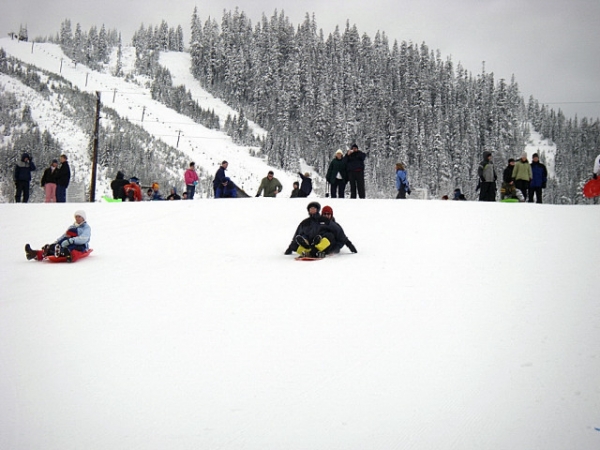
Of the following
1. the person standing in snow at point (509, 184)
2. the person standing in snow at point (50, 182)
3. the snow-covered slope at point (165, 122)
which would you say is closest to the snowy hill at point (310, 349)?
the person standing in snow at point (509, 184)

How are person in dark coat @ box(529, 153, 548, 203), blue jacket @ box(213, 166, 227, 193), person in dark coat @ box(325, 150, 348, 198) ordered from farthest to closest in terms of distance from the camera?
blue jacket @ box(213, 166, 227, 193) → person in dark coat @ box(325, 150, 348, 198) → person in dark coat @ box(529, 153, 548, 203)

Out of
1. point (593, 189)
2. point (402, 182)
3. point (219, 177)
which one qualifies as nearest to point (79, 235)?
point (219, 177)

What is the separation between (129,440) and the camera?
11.6 feet

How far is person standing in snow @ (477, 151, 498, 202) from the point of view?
670 inches

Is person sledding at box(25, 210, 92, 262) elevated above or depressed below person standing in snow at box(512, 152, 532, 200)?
below

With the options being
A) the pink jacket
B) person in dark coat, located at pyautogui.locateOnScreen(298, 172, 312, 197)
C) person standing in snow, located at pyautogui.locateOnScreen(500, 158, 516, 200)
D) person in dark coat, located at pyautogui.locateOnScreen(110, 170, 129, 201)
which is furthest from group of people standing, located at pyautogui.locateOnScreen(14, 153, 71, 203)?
person standing in snow, located at pyautogui.locateOnScreen(500, 158, 516, 200)

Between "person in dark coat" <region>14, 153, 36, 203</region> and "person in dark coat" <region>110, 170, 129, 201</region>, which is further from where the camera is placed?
"person in dark coat" <region>110, 170, 129, 201</region>

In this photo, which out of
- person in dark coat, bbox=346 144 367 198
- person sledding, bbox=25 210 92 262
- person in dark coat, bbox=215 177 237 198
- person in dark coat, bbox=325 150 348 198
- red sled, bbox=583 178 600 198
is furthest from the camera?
person in dark coat, bbox=215 177 237 198

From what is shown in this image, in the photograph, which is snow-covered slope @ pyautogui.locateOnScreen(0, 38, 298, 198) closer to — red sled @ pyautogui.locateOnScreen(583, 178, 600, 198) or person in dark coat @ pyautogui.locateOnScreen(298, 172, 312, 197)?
person in dark coat @ pyautogui.locateOnScreen(298, 172, 312, 197)

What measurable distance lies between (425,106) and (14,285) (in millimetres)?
83251

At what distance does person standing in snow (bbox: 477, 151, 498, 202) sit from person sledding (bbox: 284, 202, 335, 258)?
8617 mm

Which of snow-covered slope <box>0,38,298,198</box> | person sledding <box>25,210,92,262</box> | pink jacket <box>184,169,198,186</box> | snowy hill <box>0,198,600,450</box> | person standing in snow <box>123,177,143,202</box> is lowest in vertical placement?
snowy hill <box>0,198,600,450</box>

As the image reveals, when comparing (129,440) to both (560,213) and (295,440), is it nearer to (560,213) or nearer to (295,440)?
(295,440)

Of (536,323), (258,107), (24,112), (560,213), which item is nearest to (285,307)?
(536,323)
